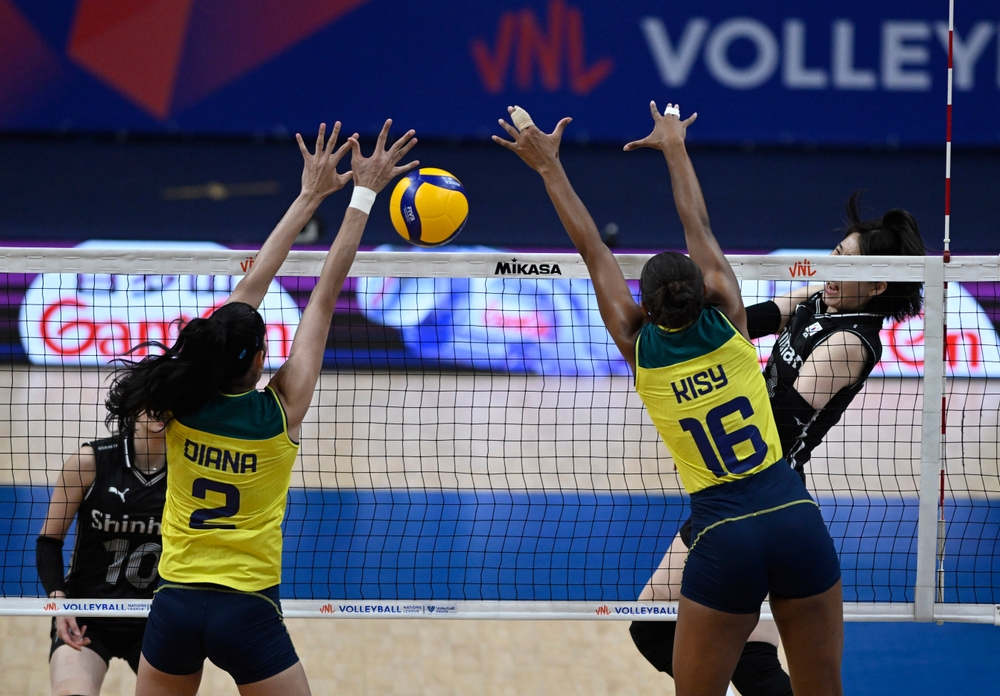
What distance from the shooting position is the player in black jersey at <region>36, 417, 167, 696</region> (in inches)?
162

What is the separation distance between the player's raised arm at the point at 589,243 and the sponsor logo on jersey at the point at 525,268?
512 mm

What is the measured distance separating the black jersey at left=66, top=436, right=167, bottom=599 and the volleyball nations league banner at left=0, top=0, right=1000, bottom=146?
27.8 ft

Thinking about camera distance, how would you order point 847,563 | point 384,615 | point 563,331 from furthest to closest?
point 563,331, point 847,563, point 384,615

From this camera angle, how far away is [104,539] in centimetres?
420

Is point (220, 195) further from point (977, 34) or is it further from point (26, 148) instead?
point (977, 34)

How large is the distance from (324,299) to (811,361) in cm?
191

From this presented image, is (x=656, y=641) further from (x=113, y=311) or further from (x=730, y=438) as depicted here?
(x=113, y=311)

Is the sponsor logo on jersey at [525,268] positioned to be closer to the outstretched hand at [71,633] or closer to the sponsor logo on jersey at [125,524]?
the sponsor logo on jersey at [125,524]

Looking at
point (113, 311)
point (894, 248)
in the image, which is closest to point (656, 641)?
point (894, 248)

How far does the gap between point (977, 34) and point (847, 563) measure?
7.71 m

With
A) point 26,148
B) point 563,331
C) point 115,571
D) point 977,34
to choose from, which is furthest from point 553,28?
point 115,571

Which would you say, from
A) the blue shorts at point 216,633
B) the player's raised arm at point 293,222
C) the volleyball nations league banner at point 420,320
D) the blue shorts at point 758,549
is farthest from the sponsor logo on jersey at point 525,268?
the volleyball nations league banner at point 420,320

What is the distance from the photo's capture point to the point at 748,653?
13.6 ft

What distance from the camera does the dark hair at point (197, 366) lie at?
10.6 ft
